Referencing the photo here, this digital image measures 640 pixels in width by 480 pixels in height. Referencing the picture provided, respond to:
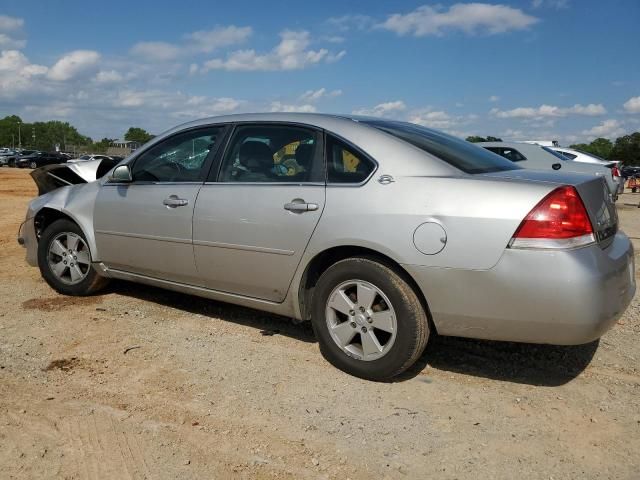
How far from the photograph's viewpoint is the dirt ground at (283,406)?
2633 millimetres

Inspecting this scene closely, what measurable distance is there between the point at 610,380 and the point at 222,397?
7.54 ft

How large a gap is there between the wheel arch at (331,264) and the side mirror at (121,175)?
181 centimetres

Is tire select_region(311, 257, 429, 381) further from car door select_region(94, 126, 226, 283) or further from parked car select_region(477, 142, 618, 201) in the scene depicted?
parked car select_region(477, 142, 618, 201)

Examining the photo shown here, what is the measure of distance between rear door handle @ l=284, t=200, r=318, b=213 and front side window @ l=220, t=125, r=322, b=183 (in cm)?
17

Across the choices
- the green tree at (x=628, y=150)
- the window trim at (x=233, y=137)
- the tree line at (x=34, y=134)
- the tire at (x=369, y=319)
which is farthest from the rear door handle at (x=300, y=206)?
the tree line at (x=34, y=134)

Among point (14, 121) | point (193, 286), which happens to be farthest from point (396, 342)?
point (14, 121)

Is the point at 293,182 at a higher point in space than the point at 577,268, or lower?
higher

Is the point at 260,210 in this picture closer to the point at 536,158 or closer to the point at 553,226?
the point at 553,226

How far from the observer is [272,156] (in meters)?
4.02

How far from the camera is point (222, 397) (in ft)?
10.8

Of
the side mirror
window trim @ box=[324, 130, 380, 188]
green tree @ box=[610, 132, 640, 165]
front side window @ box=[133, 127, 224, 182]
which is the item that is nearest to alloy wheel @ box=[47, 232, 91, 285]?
the side mirror

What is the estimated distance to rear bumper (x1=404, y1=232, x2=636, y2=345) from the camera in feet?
9.67

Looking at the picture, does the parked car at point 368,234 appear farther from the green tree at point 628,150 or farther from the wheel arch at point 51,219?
the green tree at point 628,150

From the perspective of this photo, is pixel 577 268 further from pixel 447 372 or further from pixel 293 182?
pixel 293 182
